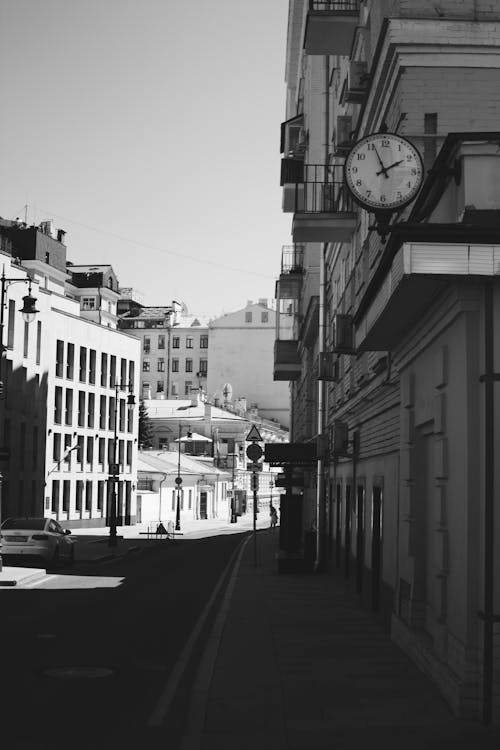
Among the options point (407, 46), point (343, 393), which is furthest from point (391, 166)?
point (343, 393)

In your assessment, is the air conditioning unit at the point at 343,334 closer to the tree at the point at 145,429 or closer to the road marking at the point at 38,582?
the road marking at the point at 38,582

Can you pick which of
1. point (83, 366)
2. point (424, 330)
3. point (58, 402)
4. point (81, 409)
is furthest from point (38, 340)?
point (424, 330)

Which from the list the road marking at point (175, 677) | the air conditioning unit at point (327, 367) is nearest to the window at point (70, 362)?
the air conditioning unit at point (327, 367)

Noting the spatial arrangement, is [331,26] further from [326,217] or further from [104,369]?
[104,369]

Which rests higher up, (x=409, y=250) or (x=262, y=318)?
(x=262, y=318)

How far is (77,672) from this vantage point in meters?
11.3

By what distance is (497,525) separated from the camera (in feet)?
29.1

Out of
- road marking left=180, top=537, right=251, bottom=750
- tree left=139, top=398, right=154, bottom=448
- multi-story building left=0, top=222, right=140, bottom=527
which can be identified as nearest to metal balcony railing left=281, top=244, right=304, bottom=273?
multi-story building left=0, top=222, right=140, bottom=527

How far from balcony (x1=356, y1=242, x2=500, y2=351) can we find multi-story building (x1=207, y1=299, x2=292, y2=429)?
387ft

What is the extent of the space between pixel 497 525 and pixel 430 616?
2.94 metres

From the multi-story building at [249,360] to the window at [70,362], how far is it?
6711cm

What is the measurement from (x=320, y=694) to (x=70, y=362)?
5380 centimetres

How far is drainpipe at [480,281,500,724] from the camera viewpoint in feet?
28.3

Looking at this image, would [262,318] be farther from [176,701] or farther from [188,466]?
[176,701]
